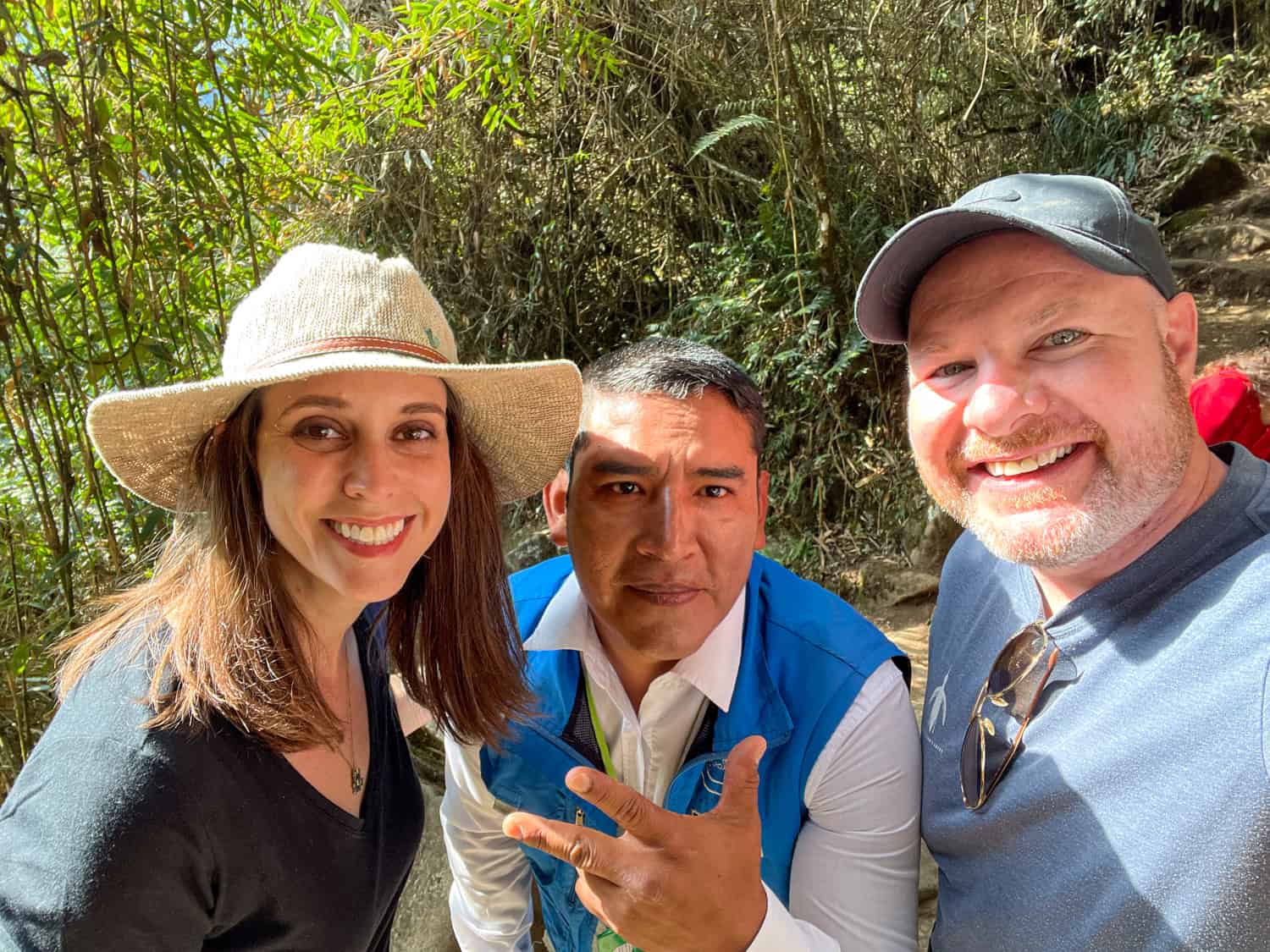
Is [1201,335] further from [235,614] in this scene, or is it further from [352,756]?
[235,614]

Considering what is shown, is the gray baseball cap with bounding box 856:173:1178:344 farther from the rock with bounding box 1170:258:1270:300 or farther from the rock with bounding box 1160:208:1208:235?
the rock with bounding box 1160:208:1208:235

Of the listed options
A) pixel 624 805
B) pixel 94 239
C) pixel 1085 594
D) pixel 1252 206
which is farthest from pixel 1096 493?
pixel 1252 206

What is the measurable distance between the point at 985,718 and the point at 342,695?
1.06 metres

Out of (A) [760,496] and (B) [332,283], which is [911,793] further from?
(B) [332,283]

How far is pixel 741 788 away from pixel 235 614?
741 millimetres

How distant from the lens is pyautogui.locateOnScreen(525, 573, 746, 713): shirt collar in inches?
60.4

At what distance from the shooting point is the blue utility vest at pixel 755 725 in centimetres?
147

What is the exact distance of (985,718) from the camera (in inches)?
51.4

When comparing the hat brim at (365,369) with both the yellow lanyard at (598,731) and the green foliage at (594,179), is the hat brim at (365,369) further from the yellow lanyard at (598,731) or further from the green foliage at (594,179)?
the green foliage at (594,179)

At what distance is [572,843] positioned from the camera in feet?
3.32

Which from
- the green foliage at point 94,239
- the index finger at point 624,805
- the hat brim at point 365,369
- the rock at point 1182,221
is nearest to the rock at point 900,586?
the hat brim at point 365,369

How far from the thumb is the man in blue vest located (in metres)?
0.25

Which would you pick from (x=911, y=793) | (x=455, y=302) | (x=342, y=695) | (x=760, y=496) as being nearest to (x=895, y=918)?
(x=911, y=793)

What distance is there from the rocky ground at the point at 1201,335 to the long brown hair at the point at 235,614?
62.6 inches
